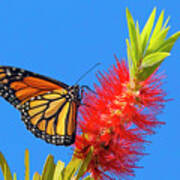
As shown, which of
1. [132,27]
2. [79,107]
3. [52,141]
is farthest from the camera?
[52,141]

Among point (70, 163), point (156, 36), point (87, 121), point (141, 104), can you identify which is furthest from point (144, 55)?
point (70, 163)

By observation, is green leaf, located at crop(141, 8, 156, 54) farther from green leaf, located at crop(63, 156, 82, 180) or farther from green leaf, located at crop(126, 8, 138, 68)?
green leaf, located at crop(63, 156, 82, 180)

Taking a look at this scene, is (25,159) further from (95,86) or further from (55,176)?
(95,86)

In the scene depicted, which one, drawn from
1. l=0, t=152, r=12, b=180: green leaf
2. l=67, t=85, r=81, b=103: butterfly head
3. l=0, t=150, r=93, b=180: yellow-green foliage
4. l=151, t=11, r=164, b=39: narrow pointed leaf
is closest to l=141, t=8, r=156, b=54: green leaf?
l=151, t=11, r=164, b=39: narrow pointed leaf

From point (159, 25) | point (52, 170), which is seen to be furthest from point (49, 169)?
point (159, 25)

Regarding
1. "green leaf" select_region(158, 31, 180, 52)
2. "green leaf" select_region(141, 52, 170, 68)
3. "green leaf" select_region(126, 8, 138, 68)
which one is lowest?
"green leaf" select_region(141, 52, 170, 68)

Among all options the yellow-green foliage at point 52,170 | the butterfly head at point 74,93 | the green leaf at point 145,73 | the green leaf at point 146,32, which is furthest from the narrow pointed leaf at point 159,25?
the yellow-green foliage at point 52,170

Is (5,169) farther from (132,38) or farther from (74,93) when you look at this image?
(132,38)
